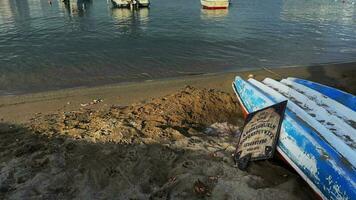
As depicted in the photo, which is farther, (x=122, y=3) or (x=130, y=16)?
(x=122, y=3)

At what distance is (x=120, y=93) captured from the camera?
10.8m

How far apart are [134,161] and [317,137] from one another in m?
3.14

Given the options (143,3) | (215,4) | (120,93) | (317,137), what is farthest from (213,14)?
(317,137)

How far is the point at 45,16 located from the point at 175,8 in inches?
591

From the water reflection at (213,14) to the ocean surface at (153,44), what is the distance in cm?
11

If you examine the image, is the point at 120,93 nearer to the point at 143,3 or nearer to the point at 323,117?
the point at 323,117

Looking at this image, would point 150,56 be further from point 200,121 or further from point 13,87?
point 200,121

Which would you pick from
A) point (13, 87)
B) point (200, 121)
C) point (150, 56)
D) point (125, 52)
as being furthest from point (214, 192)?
point (125, 52)

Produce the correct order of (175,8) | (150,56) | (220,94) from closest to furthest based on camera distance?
(220,94) < (150,56) < (175,8)

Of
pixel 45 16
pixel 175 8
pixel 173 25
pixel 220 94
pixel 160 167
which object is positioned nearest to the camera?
pixel 160 167

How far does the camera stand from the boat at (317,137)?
195 inches

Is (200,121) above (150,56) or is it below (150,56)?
above

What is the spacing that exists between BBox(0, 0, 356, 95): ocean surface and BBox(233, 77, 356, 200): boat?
763 cm

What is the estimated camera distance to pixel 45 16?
34.8m
